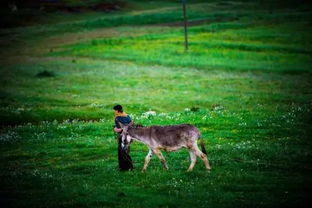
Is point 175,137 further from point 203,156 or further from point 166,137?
point 203,156

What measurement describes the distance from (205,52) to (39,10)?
83.7 metres

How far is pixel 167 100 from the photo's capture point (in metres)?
45.8

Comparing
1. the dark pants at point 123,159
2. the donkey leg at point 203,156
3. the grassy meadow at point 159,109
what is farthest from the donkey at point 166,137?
the grassy meadow at point 159,109

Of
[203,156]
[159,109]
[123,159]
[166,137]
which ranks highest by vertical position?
[166,137]

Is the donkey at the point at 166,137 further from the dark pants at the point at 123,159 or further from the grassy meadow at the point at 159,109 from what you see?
the grassy meadow at the point at 159,109

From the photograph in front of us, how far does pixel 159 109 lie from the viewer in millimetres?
42062

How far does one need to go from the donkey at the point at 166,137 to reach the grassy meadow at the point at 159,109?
1.02 meters

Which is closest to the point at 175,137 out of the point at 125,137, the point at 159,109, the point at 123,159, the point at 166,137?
the point at 166,137

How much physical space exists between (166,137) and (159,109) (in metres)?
23.3

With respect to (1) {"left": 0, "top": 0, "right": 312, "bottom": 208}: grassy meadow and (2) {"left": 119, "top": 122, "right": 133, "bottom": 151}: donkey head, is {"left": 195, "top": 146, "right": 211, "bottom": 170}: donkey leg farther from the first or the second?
(2) {"left": 119, "top": 122, "right": 133, "bottom": 151}: donkey head

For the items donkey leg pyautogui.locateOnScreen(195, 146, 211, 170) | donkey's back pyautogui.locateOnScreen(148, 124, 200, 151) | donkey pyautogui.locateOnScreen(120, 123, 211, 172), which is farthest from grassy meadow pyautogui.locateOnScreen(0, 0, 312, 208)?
donkey's back pyautogui.locateOnScreen(148, 124, 200, 151)

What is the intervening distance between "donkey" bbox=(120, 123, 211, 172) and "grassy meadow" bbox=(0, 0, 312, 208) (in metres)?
1.02

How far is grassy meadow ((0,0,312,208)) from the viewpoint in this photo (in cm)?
1720

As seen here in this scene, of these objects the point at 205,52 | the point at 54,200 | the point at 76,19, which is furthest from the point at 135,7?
the point at 54,200
